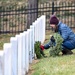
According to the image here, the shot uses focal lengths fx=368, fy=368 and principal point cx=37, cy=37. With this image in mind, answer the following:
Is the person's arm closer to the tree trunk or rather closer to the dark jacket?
the dark jacket

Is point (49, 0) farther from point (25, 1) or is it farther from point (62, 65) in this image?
point (62, 65)

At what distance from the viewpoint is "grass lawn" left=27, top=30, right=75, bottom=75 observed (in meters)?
7.34

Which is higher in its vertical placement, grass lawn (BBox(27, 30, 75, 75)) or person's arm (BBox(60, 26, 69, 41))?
person's arm (BBox(60, 26, 69, 41))

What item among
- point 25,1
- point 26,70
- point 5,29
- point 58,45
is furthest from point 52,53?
point 25,1

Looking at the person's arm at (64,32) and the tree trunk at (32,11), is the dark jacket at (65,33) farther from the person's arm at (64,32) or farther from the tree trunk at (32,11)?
the tree trunk at (32,11)

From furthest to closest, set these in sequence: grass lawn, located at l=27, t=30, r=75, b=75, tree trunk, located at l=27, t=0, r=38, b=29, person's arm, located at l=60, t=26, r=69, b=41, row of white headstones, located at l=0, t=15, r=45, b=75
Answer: tree trunk, located at l=27, t=0, r=38, b=29 < person's arm, located at l=60, t=26, r=69, b=41 < grass lawn, located at l=27, t=30, r=75, b=75 < row of white headstones, located at l=0, t=15, r=45, b=75

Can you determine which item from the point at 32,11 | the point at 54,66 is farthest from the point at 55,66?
the point at 32,11

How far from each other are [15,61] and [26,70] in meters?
1.48

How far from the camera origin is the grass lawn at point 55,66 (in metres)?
7.34

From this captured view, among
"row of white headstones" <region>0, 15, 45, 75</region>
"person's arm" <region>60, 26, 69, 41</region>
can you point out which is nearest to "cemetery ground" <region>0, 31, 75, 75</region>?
"row of white headstones" <region>0, 15, 45, 75</region>

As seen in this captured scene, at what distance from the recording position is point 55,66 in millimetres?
7969

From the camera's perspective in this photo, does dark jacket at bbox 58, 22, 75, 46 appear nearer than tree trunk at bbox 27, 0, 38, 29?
Yes

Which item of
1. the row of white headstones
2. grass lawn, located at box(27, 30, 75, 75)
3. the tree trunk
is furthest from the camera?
the tree trunk

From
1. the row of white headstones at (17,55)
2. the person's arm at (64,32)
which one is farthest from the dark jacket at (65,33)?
the row of white headstones at (17,55)
